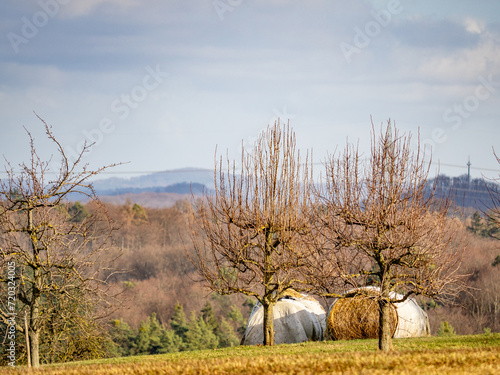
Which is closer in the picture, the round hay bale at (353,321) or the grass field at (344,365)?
the grass field at (344,365)

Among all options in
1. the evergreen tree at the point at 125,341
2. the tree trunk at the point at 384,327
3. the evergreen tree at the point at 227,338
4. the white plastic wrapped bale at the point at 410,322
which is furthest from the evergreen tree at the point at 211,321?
the tree trunk at the point at 384,327

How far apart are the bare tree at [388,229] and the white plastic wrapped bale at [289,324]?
27.7 ft

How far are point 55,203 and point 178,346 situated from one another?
3093 cm

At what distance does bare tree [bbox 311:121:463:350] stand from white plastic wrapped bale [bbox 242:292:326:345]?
27.7 feet

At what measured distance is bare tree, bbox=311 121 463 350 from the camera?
1467cm

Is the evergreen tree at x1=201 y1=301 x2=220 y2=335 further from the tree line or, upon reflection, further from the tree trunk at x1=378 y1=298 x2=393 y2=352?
the tree trunk at x1=378 y1=298 x2=393 y2=352

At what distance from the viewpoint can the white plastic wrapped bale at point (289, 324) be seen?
24234 mm

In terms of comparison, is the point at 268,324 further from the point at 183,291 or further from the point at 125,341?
the point at 183,291

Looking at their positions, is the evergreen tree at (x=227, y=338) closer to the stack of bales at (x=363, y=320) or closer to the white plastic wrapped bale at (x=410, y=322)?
the stack of bales at (x=363, y=320)

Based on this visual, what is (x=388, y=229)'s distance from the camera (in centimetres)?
1495

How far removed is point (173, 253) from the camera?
93.6m

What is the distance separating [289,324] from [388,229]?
35.3 ft

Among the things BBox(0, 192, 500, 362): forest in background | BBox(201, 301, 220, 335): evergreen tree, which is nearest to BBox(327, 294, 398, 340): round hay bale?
BBox(0, 192, 500, 362): forest in background

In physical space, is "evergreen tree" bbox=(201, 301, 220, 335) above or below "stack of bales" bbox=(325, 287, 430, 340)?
below
